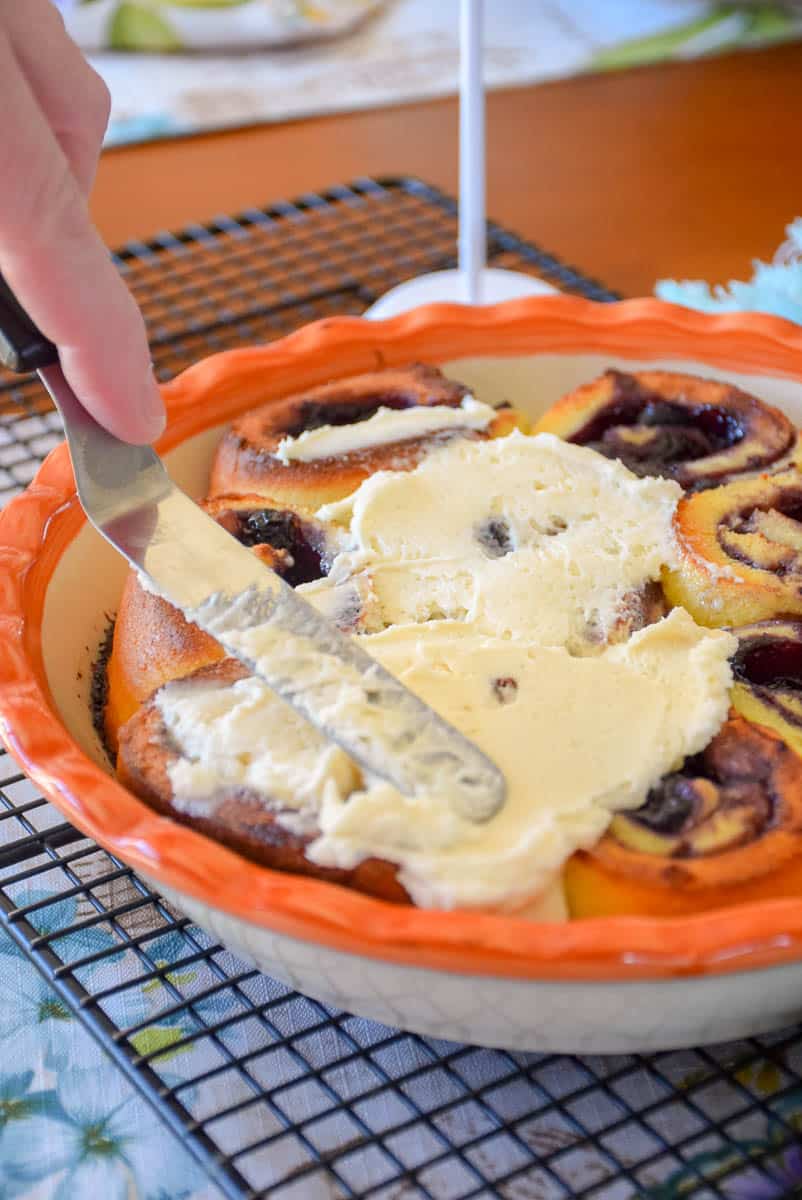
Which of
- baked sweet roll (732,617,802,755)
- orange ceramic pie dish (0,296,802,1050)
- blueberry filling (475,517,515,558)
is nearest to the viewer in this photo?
orange ceramic pie dish (0,296,802,1050)

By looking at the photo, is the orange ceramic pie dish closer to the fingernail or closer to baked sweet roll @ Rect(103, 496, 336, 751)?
baked sweet roll @ Rect(103, 496, 336, 751)

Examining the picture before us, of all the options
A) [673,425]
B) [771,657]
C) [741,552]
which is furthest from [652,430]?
[771,657]

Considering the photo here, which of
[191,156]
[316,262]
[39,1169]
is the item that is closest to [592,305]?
[316,262]

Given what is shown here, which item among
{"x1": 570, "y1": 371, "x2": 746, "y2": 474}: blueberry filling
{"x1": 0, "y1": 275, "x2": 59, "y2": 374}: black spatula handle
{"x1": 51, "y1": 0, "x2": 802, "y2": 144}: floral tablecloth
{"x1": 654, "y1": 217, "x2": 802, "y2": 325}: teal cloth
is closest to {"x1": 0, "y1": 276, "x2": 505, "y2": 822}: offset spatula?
{"x1": 0, "y1": 275, "x2": 59, "y2": 374}: black spatula handle

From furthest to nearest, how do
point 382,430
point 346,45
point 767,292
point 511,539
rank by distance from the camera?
point 346,45 < point 767,292 < point 382,430 < point 511,539

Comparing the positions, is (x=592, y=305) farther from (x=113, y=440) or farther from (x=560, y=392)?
(x=113, y=440)

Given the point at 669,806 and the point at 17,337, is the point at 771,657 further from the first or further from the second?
the point at 17,337
